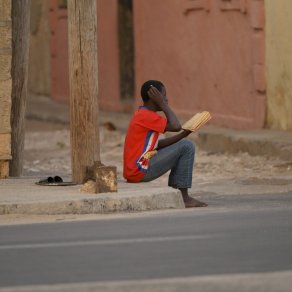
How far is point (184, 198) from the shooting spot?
11852mm

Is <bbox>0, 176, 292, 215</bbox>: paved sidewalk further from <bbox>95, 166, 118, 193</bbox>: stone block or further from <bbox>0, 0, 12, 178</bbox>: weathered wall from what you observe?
<bbox>0, 0, 12, 178</bbox>: weathered wall

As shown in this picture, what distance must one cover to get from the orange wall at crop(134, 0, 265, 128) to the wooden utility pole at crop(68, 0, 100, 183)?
6.61 m

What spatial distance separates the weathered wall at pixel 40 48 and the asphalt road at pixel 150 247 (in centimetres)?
1723

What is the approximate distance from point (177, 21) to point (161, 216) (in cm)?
1094

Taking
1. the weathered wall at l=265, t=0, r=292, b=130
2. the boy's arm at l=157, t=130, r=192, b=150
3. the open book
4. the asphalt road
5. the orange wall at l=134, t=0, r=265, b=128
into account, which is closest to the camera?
the asphalt road

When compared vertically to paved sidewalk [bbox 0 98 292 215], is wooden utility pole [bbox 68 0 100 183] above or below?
above

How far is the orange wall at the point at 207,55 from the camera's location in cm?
1916

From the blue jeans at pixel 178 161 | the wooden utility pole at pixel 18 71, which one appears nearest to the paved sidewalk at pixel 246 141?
the wooden utility pole at pixel 18 71

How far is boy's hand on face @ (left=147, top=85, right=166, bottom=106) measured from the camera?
11.9 metres

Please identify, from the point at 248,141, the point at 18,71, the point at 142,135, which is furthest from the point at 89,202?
the point at 248,141

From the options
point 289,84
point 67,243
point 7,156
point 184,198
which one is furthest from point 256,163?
point 67,243

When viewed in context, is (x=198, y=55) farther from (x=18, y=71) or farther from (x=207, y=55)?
(x=18, y=71)

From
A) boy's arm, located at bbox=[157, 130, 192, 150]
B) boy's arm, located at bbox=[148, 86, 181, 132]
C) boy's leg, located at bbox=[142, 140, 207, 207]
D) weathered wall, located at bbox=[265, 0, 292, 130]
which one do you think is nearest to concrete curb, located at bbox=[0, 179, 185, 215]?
boy's leg, located at bbox=[142, 140, 207, 207]

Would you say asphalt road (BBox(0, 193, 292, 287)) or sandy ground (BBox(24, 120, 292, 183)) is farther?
sandy ground (BBox(24, 120, 292, 183))
